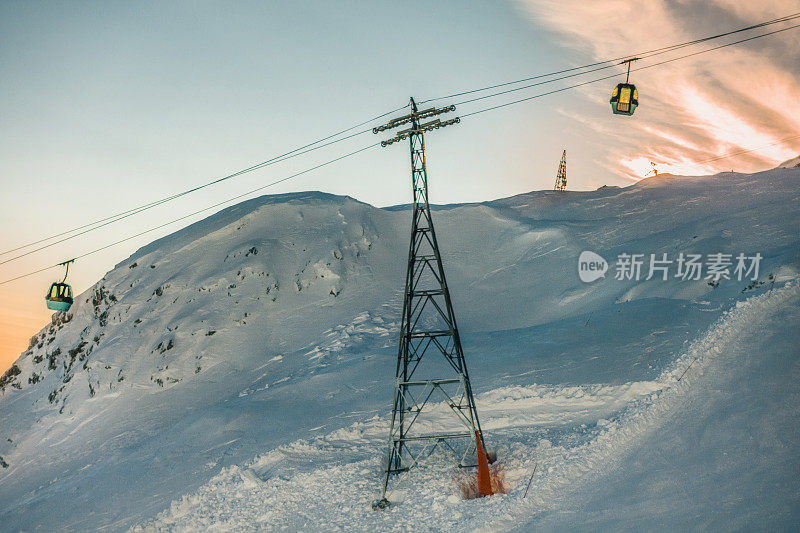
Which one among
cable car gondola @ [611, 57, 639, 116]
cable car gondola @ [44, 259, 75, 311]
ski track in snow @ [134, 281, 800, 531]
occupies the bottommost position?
ski track in snow @ [134, 281, 800, 531]

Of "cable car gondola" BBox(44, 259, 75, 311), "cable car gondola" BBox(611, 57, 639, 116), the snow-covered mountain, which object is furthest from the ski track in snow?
"cable car gondola" BBox(44, 259, 75, 311)

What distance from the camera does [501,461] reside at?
18.8 metres

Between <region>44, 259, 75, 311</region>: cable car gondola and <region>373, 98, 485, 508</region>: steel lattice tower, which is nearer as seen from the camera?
<region>373, 98, 485, 508</region>: steel lattice tower

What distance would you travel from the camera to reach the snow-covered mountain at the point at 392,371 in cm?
1702

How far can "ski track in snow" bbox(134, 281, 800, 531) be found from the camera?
659 inches

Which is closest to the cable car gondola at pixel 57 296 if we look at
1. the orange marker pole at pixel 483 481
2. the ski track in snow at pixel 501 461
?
the ski track in snow at pixel 501 461

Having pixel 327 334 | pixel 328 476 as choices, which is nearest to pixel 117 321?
pixel 327 334

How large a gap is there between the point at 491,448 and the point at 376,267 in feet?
107

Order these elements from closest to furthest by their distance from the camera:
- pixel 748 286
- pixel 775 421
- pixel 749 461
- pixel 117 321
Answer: pixel 749 461 < pixel 775 421 < pixel 748 286 < pixel 117 321

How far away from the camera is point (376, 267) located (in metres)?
51.5

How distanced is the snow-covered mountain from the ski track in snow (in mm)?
90

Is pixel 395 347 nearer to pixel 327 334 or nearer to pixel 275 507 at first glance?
pixel 327 334

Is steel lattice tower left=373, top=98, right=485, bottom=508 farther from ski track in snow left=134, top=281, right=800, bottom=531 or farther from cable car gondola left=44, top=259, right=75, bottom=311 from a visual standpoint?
cable car gondola left=44, top=259, right=75, bottom=311

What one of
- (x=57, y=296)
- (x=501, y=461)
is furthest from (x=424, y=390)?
(x=57, y=296)
